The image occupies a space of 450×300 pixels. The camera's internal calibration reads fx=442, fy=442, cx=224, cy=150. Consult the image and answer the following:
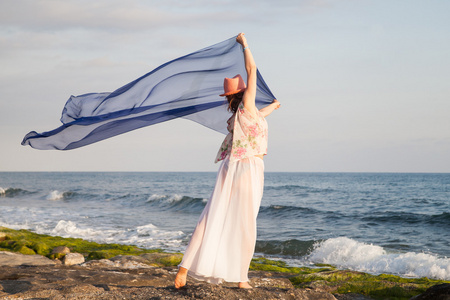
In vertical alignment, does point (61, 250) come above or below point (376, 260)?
above

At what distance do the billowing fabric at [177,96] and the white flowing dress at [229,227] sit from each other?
1.62 meters

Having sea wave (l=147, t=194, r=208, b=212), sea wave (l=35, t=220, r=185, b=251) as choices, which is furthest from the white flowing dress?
sea wave (l=147, t=194, r=208, b=212)

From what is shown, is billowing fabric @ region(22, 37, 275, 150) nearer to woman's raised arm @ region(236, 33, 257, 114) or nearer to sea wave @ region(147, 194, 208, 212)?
woman's raised arm @ region(236, 33, 257, 114)

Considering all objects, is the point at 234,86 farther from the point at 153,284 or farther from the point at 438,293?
the point at 153,284

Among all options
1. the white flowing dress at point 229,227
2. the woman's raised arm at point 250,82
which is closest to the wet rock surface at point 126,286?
the white flowing dress at point 229,227

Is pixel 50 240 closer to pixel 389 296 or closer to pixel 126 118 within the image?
pixel 126 118

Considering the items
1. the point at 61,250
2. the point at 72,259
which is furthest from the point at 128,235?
the point at 72,259

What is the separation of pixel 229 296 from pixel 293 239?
1190 centimetres

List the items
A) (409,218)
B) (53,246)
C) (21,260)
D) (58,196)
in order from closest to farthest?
(21,260) < (53,246) < (409,218) < (58,196)

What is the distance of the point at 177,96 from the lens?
6141mm

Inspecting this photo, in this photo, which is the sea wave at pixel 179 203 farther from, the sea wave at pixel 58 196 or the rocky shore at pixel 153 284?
the rocky shore at pixel 153 284

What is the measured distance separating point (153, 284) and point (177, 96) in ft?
8.47

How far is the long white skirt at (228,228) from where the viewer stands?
4.57 metres

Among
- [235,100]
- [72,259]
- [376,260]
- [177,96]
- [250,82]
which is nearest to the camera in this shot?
[250,82]
